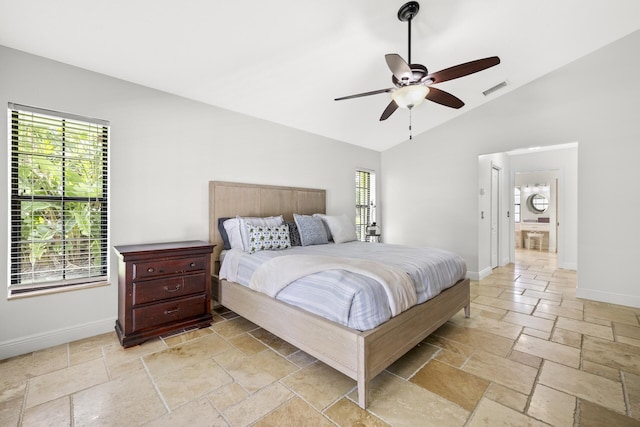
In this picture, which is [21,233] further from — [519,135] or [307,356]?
[519,135]

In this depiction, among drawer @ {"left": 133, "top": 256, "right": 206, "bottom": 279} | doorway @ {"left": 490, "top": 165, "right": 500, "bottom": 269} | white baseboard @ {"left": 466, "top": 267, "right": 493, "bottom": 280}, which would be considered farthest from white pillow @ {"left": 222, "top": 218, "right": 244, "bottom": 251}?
doorway @ {"left": 490, "top": 165, "right": 500, "bottom": 269}

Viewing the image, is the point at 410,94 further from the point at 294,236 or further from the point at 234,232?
the point at 234,232

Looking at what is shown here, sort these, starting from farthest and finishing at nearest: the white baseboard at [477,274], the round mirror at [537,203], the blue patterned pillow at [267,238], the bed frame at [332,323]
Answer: the round mirror at [537,203]
the white baseboard at [477,274]
the blue patterned pillow at [267,238]
the bed frame at [332,323]

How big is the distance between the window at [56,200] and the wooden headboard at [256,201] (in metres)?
1.10

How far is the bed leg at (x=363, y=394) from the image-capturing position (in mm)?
1715

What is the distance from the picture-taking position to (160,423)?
5.25ft

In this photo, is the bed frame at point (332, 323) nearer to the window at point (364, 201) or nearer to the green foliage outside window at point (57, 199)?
the green foliage outside window at point (57, 199)

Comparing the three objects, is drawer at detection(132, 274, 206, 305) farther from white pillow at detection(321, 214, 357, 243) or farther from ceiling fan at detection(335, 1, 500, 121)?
ceiling fan at detection(335, 1, 500, 121)

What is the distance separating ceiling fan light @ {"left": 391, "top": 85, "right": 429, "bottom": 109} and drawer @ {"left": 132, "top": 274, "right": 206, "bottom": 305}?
259 cm

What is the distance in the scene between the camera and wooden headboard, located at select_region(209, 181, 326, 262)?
11.6 feet

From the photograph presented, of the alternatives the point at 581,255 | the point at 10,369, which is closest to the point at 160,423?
the point at 10,369

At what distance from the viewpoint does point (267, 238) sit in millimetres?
A: 3182

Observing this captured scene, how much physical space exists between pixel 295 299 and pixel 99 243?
2.09 metres

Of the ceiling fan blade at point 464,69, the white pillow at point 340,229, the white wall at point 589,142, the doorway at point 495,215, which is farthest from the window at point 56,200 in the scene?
the doorway at point 495,215
